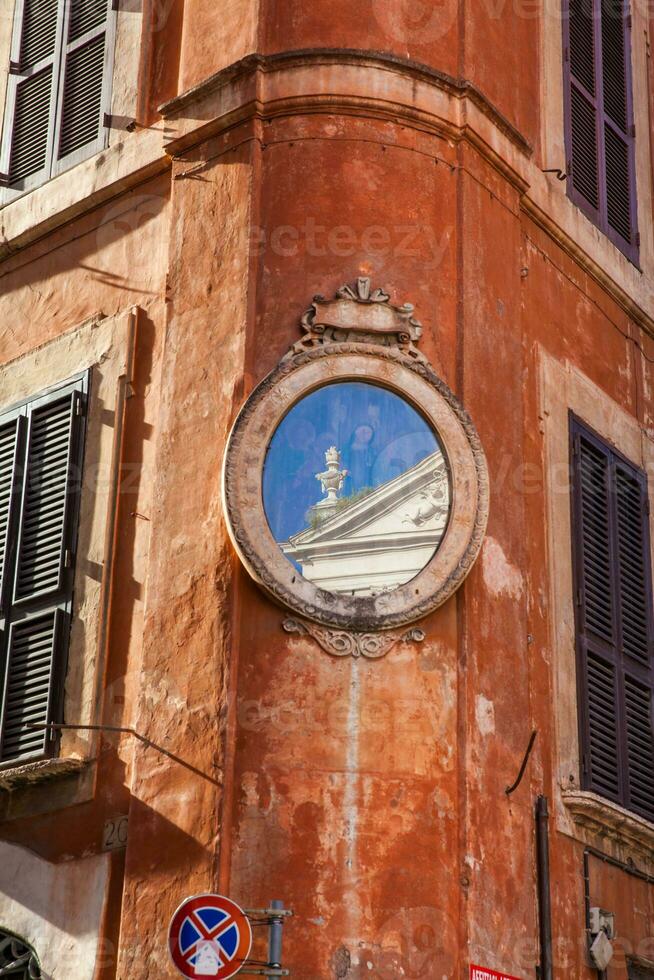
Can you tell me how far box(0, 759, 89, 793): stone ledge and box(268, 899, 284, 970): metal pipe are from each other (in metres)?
2.22

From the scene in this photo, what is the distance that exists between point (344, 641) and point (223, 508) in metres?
1.16

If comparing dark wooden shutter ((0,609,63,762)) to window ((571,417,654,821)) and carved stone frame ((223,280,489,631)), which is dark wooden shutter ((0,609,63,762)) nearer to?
carved stone frame ((223,280,489,631))

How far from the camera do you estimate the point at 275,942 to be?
10.1 meters

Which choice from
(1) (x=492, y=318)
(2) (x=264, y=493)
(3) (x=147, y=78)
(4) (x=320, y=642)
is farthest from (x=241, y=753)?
(3) (x=147, y=78)

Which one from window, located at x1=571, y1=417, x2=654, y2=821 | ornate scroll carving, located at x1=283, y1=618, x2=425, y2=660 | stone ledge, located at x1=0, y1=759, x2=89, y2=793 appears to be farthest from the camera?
→ window, located at x1=571, y1=417, x2=654, y2=821

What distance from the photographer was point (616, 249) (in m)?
15.2

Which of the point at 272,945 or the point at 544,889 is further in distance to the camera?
the point at 544,889

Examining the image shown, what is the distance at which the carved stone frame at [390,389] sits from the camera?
37.6 ft

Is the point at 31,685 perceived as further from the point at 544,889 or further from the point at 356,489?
the point at 544,889

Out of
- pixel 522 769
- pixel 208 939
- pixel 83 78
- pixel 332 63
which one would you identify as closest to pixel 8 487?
pixel 83 78

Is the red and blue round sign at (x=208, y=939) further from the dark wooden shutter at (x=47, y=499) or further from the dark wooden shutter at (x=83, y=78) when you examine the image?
the dark wooden shutter at (x=83, y=78)

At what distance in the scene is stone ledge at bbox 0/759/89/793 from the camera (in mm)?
11898

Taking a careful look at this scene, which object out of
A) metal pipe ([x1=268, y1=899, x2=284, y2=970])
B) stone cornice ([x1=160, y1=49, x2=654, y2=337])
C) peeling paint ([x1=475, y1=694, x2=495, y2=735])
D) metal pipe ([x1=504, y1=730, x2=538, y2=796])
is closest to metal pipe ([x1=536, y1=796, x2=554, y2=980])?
metal pipe ([x1=504, y1=730, x2=538, y2=796])

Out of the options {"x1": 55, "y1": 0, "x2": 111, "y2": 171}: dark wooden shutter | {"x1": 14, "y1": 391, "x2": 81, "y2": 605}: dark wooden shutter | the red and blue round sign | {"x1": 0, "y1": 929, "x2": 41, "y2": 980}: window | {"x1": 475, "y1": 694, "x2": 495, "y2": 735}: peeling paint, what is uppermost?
{"x1": 55, "y1": 0, "x2": 111, "y2": 171}: dark wooden shutter
